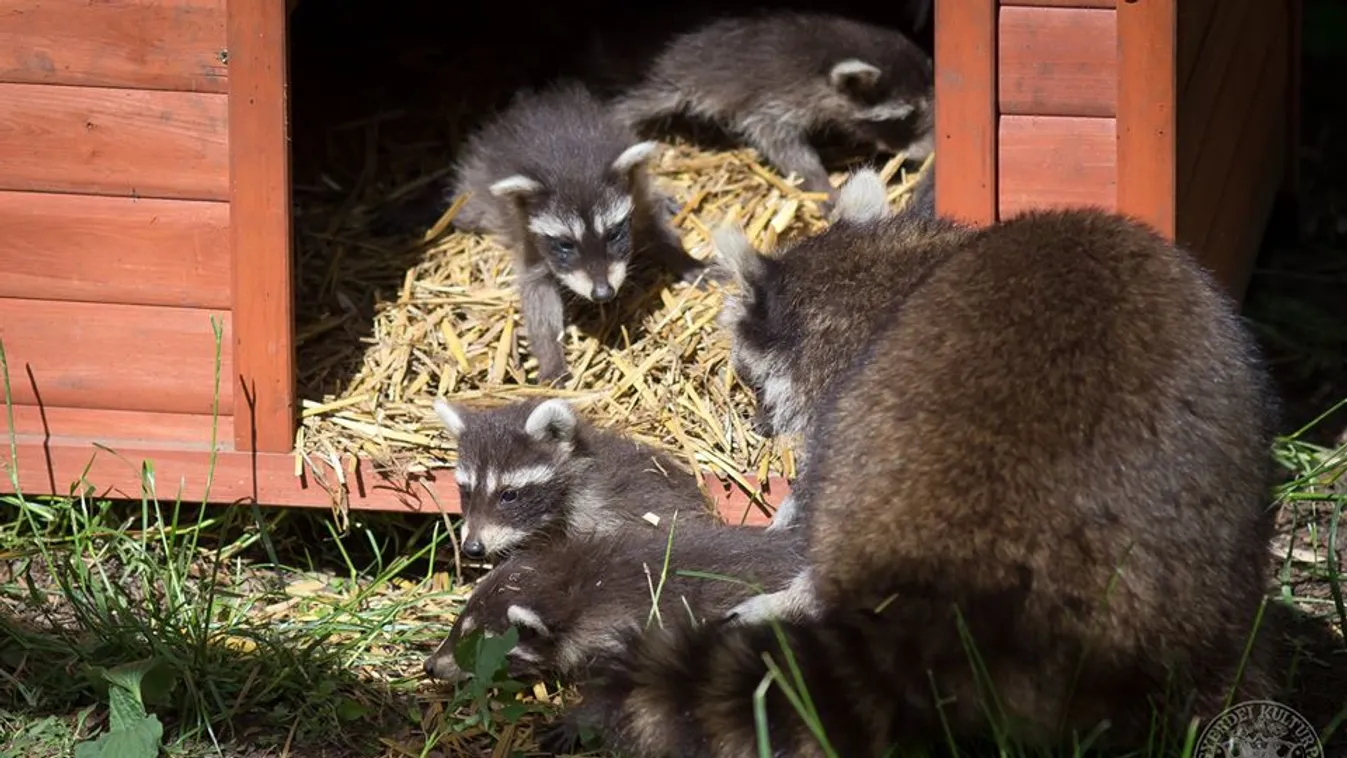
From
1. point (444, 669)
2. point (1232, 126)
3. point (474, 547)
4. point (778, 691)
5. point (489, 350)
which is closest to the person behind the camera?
point (778, 691)

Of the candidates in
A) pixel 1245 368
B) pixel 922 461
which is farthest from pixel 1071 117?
pixel 922 461

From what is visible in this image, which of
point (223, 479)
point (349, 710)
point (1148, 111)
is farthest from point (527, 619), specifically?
point (1148, 111)

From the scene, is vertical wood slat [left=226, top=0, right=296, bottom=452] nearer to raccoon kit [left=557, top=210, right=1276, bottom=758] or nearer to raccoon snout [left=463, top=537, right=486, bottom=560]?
raccoon snout [left=463, top=537, right=486, bottom=560]

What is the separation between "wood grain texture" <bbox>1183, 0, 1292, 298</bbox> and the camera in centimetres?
653

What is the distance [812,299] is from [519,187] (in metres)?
1.75

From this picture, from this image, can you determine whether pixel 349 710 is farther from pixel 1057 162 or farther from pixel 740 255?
pixel 1057 162

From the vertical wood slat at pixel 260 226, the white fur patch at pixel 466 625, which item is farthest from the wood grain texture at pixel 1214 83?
the vertical wood slat at pixel 260 226

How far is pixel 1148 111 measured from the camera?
217 inches

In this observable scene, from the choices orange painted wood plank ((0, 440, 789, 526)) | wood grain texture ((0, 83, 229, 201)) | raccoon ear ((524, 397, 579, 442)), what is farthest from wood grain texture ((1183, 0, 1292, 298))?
wood grain texture ((0, 83, 229, 201))

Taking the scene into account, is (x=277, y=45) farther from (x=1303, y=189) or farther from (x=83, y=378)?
(x=1303, y=189)

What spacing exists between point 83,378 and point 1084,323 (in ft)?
11.5

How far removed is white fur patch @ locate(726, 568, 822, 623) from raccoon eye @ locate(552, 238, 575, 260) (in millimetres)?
2415

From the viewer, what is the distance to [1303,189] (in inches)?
365

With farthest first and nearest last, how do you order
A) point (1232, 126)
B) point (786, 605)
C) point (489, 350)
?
point (1232, 126) → point (489, 350) → point (786, 605)
